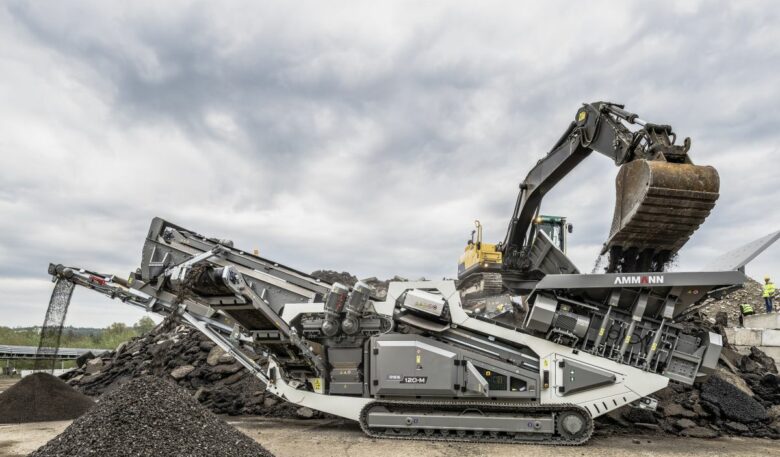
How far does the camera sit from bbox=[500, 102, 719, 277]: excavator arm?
6285 millimetres

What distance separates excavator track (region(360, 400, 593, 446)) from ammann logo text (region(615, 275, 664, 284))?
173cm

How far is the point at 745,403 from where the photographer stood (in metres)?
8.75

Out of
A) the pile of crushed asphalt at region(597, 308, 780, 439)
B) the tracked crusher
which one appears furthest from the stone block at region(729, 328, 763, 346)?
the tracked crusher

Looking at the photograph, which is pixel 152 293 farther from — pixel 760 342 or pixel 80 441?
pixel 760 342

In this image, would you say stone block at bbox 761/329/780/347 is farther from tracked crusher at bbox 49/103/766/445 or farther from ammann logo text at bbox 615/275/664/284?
ammann logo text at bbox 615/275/664/284

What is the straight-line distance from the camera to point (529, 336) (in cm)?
750

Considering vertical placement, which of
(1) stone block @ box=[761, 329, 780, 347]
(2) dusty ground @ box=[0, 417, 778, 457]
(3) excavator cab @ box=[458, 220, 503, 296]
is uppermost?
(3) excavator cab @ box=[458, 220, 503, 296]

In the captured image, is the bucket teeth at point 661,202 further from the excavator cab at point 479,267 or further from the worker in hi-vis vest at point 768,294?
the worker in hi-vis vest at point 768,294

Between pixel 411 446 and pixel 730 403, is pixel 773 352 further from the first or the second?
pixel 411 446

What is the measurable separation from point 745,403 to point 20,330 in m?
31.4

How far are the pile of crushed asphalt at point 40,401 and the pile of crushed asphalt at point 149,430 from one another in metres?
5.02

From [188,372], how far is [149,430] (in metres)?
6.74

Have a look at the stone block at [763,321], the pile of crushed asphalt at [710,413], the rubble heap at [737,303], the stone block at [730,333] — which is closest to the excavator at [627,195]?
the pile of crushed asphalt at [710,413]

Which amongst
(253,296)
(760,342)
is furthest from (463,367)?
(760,342)
